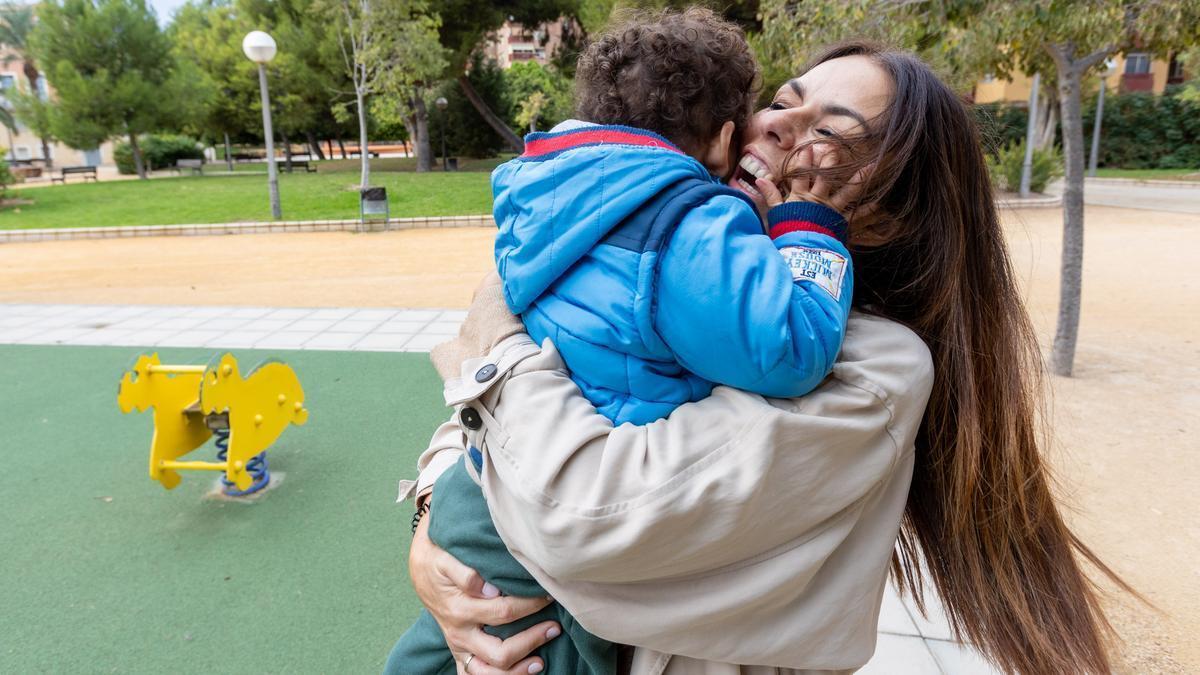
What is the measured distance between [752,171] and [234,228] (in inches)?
567

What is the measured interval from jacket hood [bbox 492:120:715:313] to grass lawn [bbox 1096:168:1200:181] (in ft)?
93.9

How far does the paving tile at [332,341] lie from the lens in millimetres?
5766

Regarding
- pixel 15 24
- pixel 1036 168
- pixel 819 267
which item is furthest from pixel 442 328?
pixel 15 24

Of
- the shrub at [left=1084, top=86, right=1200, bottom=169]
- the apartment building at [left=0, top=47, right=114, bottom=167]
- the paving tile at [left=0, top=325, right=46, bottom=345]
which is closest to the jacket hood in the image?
the paving tile at [left=0, top=325, right=46, bottom=345]

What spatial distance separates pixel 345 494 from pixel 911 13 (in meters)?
4.18

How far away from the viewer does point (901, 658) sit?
221cm

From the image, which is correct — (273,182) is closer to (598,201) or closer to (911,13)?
(911,13)

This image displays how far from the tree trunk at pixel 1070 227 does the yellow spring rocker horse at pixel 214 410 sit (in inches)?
189

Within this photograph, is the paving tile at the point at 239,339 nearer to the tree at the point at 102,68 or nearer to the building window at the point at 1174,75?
the tree at the point at 102,68

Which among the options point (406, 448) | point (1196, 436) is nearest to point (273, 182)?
point (406, 448)

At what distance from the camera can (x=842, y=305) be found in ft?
2.89

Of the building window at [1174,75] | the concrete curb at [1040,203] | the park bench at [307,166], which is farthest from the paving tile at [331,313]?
the building window at [1174,75]

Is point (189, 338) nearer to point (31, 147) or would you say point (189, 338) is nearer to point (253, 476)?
point (253, 476)

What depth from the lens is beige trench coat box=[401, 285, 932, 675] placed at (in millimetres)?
785
